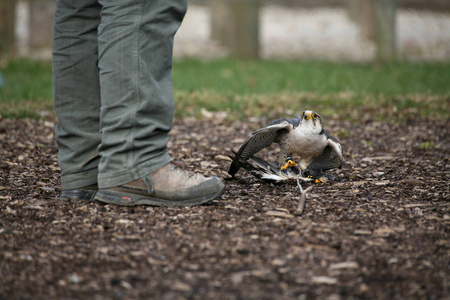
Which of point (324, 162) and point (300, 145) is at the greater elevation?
point (300, 145)

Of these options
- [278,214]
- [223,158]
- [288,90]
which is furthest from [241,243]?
[288,90]

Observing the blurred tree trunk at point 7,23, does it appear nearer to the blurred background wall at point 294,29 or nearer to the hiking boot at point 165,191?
the blurred background wall at point 294,29

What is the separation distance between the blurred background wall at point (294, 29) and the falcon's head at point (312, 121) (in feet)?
21.7

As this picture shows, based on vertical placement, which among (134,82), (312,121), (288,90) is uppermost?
(134,82)

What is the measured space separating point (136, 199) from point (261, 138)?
2.92ft

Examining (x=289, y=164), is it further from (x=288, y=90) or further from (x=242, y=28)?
(x=242, y=28)

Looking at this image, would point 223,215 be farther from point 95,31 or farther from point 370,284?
point 95,31

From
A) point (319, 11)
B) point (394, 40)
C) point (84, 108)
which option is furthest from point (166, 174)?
point (319, 11)

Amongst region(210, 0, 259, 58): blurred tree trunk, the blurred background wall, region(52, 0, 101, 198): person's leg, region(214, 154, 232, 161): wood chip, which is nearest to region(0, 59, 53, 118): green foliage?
the blurred background wall

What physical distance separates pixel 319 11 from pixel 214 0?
5.98m

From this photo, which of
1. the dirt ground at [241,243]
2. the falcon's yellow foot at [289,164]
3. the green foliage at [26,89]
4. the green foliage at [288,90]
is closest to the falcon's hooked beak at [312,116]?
the falcon's yellow foot at [289,164]

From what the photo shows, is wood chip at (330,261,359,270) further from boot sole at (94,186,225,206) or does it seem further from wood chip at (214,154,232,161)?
wood chip at (214,154,232,161)

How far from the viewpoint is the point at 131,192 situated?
2424 mm

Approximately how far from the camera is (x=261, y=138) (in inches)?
118
